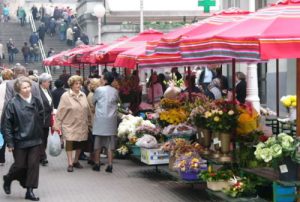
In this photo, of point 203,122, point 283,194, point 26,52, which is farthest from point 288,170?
point 26,52

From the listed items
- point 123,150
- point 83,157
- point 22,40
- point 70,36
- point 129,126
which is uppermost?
point 70,36

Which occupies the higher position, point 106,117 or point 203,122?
point 203,122

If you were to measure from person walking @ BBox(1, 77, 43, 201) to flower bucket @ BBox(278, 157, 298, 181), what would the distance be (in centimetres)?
387

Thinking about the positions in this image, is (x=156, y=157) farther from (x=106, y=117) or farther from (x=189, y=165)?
(x=189, y=165)

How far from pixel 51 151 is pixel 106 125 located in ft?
4.36

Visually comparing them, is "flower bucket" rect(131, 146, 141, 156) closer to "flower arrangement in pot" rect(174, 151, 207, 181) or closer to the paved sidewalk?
the paved sidewalk

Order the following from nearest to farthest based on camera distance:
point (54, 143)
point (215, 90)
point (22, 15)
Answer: point (54, 143) < point (215, 90) < point (22, 15)

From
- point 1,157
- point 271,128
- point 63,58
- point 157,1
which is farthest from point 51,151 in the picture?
point 157,1

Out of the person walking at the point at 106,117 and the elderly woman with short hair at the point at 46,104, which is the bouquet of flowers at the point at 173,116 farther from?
the elderly woman with short hair at the point at 46,104

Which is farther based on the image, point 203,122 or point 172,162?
point 172,162

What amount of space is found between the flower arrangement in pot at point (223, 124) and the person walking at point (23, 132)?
2591 mm

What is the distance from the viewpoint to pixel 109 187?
11430 millimetres

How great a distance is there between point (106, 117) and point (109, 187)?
5.91ft

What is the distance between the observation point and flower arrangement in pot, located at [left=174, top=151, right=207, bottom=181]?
10094 mm
